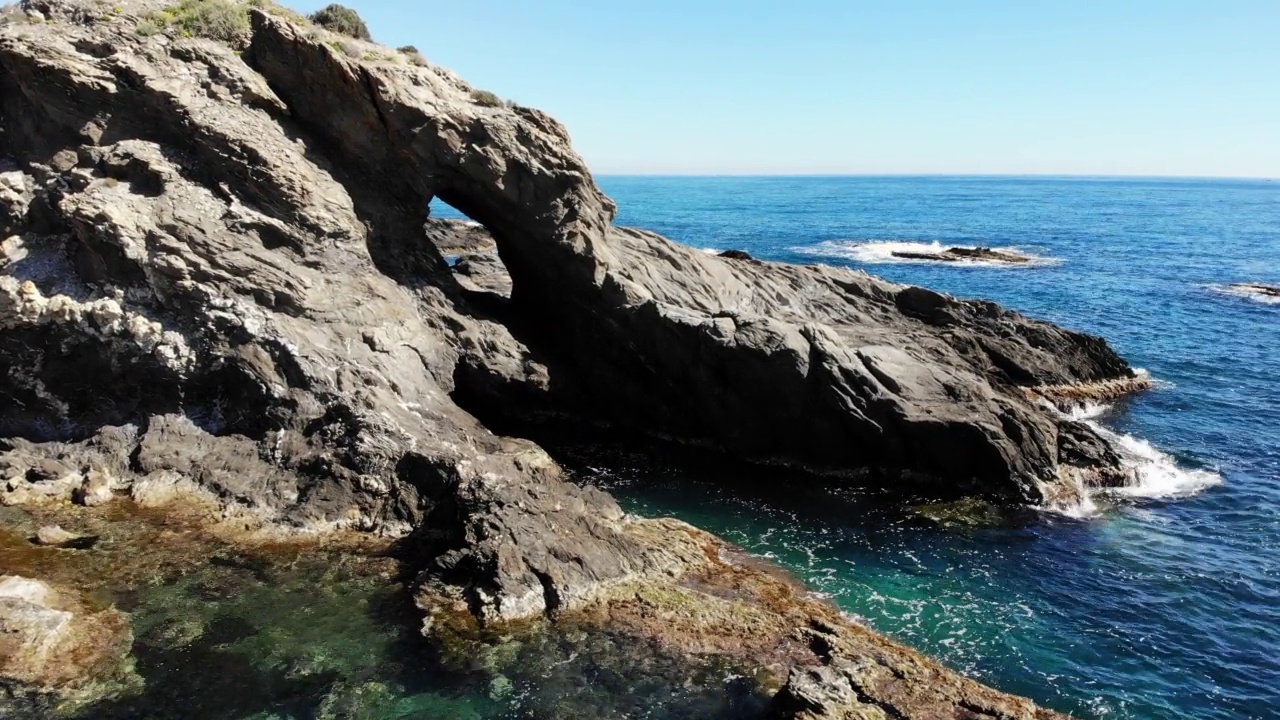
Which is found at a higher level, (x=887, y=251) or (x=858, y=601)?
(x=887, y=251)

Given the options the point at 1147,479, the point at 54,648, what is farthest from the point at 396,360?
the point at 1147,479

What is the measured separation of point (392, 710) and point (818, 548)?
13122 mm

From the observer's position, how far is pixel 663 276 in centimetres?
3425

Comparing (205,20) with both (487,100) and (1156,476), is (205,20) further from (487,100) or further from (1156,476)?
(1156,476)

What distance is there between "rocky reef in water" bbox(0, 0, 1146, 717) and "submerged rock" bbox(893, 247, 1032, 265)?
49.0 metres

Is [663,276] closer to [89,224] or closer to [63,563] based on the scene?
[89,224]

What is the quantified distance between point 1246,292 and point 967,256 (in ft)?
76.9

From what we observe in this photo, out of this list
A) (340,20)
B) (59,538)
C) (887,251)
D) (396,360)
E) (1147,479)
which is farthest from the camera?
(887,251)

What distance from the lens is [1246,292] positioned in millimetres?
61719

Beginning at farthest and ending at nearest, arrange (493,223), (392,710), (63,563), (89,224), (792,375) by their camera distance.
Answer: (493,223)
(792,375)
(89,224)
(63,563)
(392,710)

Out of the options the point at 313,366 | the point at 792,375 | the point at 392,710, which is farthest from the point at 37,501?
the point at 792,375

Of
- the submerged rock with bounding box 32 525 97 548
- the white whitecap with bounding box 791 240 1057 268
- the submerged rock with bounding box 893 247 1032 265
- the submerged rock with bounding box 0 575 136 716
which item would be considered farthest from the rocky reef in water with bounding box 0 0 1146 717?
the submerged rock with bounding box 893 247 1032 265

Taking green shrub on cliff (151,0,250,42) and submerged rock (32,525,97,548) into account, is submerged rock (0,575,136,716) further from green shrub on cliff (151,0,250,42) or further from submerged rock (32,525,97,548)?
green shrub on cliff (151,0,250,42)

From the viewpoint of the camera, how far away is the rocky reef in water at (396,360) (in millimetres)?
20172
